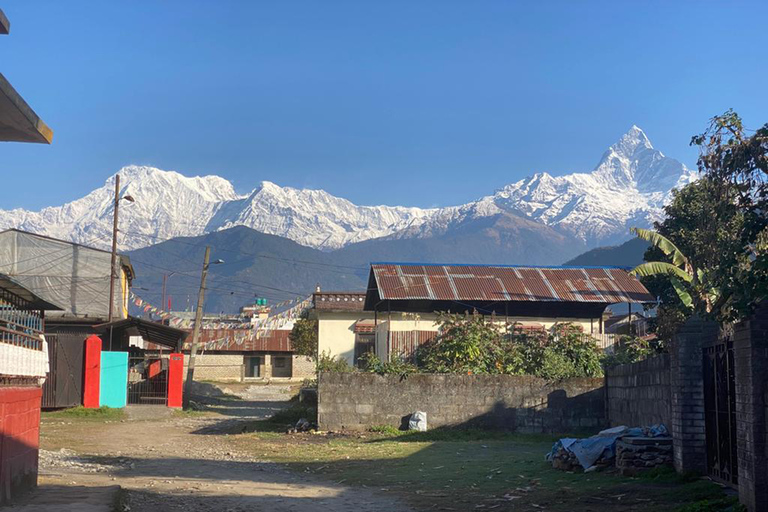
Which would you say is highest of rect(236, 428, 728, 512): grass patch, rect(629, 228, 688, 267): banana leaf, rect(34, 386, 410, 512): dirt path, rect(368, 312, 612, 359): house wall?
rect(629, 228, 688, 267): banana leaf

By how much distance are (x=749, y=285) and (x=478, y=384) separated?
12.5 metres

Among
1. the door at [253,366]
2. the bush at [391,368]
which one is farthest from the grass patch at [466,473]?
the door at [253,366]

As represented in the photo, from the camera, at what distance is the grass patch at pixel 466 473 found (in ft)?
34.1

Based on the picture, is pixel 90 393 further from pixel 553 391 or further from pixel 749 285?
pixel 749 285

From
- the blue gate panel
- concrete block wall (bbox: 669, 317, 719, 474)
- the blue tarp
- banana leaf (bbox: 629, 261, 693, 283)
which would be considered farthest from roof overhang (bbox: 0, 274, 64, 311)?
banana leaf (bbox: 629, 261, 693, 283)

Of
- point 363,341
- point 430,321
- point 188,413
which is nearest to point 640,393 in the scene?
point 430,321

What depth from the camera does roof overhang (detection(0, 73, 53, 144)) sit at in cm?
978

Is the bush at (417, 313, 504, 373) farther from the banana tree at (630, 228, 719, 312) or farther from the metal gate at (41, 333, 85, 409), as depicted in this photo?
the metal gate at (41, 333, 85, 409)

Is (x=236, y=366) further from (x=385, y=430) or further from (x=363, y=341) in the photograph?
(x=385, y=430)

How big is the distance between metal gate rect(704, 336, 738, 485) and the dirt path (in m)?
3.78

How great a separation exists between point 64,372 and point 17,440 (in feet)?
63.7

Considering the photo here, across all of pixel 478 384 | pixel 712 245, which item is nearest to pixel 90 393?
pixel 478 384

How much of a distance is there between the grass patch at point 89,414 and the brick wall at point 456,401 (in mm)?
10563

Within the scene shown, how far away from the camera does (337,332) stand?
37406 millimetres
